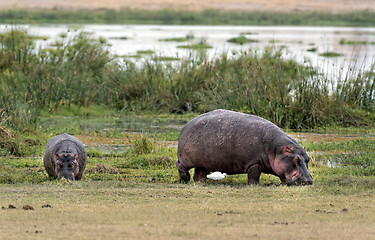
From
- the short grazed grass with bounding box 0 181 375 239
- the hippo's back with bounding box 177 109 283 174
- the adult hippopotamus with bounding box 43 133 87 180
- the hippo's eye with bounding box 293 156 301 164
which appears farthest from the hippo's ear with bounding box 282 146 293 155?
the adult hippopotamus with bounding box 43 133 87 180

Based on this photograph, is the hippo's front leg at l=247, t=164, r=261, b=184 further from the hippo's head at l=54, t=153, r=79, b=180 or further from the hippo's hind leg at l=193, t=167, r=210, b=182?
the hippo's head at l=54, t=153, r=79, b=180

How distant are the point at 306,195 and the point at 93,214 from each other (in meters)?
2.78

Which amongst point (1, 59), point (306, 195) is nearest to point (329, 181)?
point (306, 195)

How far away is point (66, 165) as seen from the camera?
33.7ft

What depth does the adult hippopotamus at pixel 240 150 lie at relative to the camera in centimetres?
924

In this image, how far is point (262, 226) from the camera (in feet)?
21.2

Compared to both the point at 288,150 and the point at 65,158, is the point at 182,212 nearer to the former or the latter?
the point at 288,150

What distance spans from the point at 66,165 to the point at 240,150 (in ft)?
8.69

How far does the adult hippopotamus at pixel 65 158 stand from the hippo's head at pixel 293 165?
10.1 feet

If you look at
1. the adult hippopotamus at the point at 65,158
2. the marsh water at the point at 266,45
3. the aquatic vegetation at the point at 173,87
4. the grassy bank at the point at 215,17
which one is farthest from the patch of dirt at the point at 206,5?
the adult hippopotamus at the point at 65,158

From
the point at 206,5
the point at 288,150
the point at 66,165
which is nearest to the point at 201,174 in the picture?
the point at 288,150

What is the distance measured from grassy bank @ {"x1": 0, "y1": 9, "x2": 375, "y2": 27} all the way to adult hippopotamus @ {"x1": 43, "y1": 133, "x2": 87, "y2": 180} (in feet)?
247

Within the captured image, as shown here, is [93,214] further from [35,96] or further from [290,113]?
[35,96]

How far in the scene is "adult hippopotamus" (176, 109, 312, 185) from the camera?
364 inches
